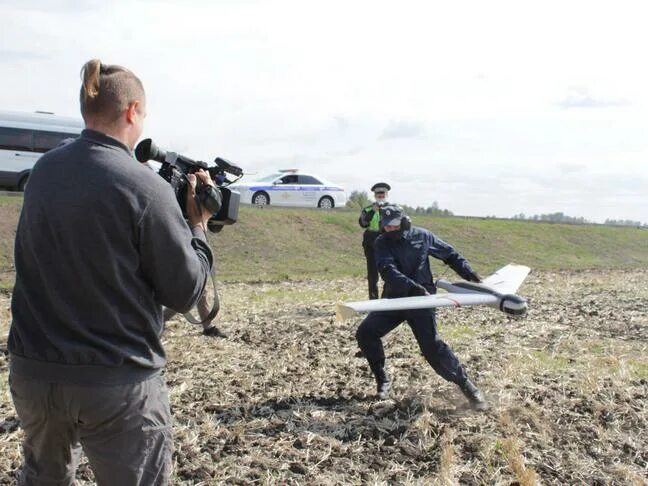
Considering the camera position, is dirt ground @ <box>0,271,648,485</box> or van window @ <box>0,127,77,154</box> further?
van window @ <box>0,127,77,154</box>

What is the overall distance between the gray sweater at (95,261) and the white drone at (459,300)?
134 inches

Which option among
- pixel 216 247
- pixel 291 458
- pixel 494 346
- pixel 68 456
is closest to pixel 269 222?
pixel 216 247

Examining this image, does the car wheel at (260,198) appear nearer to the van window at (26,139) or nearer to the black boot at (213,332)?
the van window at (26,139)

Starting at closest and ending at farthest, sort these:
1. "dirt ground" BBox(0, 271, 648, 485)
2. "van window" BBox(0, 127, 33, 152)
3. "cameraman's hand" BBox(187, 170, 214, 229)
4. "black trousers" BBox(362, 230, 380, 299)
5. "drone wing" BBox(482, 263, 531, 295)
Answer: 1. "cameraman's hand" BBox(187, 170, 214, 229)
2. "dirt ground" BBox(0, 271, 648, 485)
3. "drone wing" BBox(482, 263, 531, 295)
4. "black trousers" BBox(362, 230, 380, 299)
5. "van window" BBox(0, 127, 33, 152)

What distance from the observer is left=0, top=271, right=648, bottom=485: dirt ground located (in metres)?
5.18

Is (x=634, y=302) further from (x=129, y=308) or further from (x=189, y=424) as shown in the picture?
(x=129, y=308)

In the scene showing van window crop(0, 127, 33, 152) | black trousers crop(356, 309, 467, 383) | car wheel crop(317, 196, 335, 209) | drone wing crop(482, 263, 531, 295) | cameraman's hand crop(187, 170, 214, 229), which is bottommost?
black trousers crop(356, 309, 467, 383)

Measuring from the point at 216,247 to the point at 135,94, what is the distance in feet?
62.2

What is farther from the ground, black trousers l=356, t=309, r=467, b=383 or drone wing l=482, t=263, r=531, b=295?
drone wing l=482, t=263, r=531, b=295

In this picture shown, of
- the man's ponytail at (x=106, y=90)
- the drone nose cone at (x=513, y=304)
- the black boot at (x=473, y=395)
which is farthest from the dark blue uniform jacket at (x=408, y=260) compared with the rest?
the man's ponytail at (x=106, y=90)

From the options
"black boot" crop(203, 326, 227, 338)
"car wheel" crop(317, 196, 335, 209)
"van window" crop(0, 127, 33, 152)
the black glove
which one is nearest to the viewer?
the black glove

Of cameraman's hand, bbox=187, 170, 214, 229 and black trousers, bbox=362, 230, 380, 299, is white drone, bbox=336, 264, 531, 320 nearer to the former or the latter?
cameraman's hand, bbox=187, 170, 214, 229

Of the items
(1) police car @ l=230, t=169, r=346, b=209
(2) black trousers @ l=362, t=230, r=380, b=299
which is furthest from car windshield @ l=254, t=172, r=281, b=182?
(2) black trousers @ l=362, t=230, r=380, b=299

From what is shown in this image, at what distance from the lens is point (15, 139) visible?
70.7 feet
